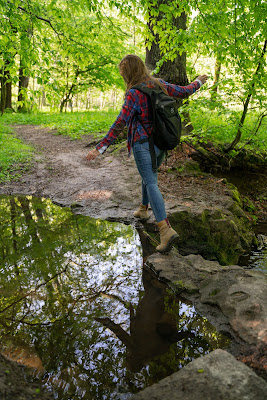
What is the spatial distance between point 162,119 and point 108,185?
124 inches

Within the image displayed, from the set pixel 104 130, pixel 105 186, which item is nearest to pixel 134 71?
pixel 105 186

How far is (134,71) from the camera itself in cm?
330

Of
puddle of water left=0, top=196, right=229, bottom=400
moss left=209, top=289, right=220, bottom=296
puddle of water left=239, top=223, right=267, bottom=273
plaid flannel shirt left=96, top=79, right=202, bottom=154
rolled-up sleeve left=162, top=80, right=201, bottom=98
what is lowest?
puddle of water left=239, top=223, right=267, bottom=273

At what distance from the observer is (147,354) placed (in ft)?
6.82

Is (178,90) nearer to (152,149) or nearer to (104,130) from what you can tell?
(152,149)

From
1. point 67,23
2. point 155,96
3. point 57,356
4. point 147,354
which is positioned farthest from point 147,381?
point 67,23

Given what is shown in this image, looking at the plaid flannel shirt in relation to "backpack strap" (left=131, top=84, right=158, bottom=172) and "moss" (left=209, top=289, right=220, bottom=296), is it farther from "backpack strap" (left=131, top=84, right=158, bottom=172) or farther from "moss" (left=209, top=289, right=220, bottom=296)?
"moss" (left=209, top=289, right=220, bottom=296)

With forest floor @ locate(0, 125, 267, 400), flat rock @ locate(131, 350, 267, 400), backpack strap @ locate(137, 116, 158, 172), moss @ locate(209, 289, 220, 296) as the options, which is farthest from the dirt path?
flat rock @ locate(131, 350, 267, 400)

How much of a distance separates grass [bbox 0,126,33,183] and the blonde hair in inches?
174

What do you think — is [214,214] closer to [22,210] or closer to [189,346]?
[189,346]

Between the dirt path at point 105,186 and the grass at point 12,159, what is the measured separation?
264 millimetres

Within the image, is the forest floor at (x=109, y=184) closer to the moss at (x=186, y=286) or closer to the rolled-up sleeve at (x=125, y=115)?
the rolled-up sleeve at (x=125, y=115)

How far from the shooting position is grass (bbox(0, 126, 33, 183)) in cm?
→ 703

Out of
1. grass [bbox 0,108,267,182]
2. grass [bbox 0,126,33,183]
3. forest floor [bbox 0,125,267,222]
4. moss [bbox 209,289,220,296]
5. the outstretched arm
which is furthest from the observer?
grass [bbox 0,126,33,183]
